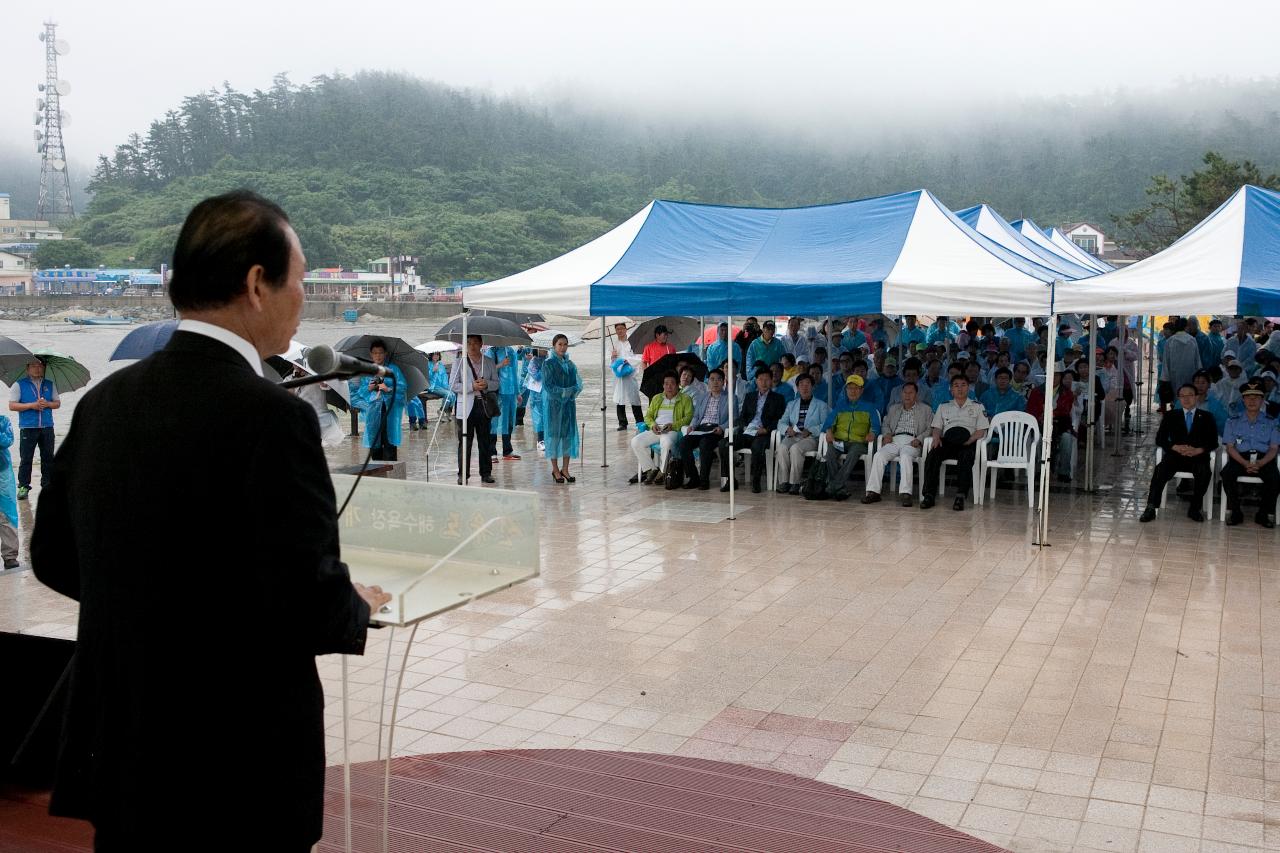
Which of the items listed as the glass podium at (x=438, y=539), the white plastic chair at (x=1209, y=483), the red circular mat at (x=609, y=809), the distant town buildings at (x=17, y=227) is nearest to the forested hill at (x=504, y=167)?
the distant town buildings at (x=17, y=227)

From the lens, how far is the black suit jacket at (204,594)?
1685 millimetres

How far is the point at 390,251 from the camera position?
7194 cm

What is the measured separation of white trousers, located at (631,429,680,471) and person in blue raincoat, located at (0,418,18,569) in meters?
5.74

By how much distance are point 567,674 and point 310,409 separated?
4.37 metres

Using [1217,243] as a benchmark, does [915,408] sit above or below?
below

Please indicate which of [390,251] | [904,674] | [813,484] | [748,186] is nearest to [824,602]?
[904,674]

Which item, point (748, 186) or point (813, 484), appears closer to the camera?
point (813, 484)

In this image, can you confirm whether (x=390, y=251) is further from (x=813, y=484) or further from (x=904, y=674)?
(x=904, y=674)

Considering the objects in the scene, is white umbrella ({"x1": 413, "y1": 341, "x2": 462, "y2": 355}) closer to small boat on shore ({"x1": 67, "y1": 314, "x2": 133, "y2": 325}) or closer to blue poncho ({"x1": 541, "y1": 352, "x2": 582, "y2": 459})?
blue poncho ({"x1": 541, "y1": 352, "x2": 582, "y2": 459})

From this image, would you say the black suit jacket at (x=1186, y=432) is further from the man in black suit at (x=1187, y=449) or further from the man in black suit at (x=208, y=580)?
the man in black suit at (x=208, y=580)

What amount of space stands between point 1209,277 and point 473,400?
692 cm

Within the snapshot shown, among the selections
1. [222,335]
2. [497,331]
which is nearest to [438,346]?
[497,331]

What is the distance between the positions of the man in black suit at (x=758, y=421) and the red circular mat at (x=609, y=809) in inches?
289

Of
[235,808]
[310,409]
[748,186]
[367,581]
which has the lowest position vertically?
[235,808]
